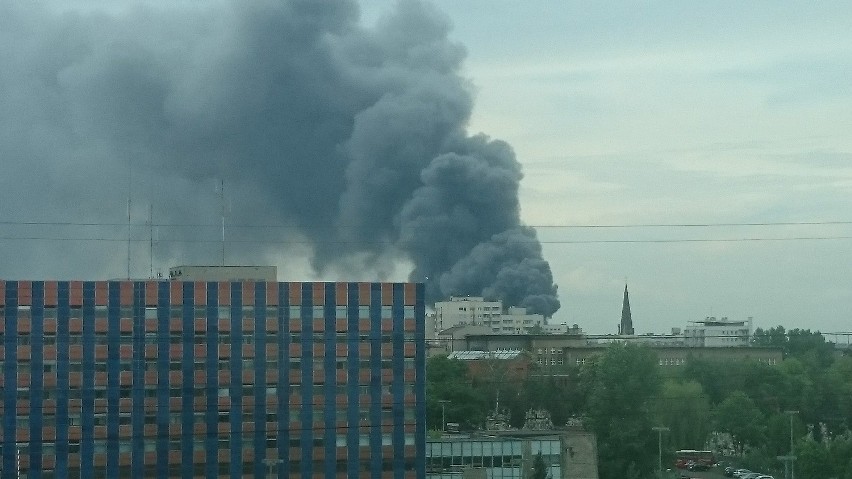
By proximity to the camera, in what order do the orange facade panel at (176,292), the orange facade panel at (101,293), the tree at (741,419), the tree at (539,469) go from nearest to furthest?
the tree at (539,469) → the orange facade panel at (101,293) → the orange facade panel at (176,292) → the tree at (741,419)

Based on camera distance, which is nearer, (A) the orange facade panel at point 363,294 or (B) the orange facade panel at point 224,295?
(B) the orange facade panel at point 224,295

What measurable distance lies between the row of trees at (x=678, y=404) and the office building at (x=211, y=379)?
38.4 ft

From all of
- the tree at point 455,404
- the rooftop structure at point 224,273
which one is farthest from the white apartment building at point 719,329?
the rooftop structure at point 224,273

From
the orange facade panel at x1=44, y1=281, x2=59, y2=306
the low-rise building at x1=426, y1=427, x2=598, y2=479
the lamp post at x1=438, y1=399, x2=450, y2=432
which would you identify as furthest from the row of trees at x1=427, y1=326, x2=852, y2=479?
the orange facade panel at x1=44, y1=281, x2=59, y2=306

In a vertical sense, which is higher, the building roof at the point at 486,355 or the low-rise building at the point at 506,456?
the building roof at the point at 486,355

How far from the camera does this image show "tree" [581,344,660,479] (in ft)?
183

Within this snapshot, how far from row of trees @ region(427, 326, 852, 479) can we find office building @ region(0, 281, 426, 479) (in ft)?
38.4

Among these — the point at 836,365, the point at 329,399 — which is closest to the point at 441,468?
the point at 329,399

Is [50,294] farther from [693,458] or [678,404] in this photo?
[678,404]

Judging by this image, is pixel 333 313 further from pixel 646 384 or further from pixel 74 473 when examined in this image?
pixel 646 384

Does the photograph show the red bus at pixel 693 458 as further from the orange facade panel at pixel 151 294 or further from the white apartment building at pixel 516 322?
the white apartment building at pixel 516 322

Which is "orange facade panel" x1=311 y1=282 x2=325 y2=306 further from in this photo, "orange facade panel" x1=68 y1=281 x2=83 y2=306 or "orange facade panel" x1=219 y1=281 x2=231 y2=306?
"orange facade panel" x1=68 y1=281 x2=83 y2=306

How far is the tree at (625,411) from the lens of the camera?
183 feet

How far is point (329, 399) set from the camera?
154 ft
